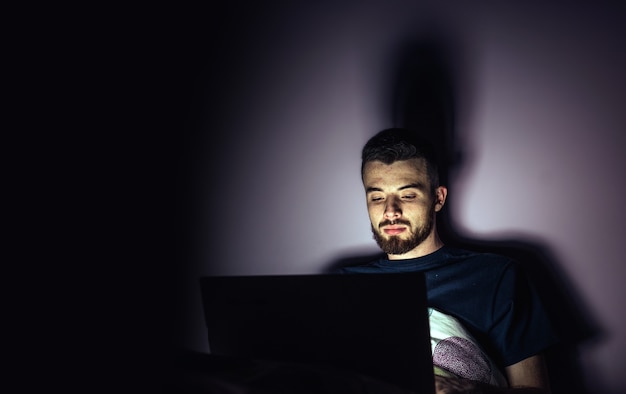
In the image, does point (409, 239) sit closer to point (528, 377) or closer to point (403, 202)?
point (403, 202)

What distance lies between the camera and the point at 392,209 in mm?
1343

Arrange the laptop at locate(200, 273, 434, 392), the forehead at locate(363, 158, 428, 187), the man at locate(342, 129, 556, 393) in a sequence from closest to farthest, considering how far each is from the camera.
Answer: the laptop at locate(200, 273, 434, 392) < the man at locate(342, 129, 556, 393) < the forehead at locate(363, 158, 428, 187)

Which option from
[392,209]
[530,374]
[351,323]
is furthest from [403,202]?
[351,323]

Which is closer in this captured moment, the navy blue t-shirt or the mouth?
the navy blue t-shirt

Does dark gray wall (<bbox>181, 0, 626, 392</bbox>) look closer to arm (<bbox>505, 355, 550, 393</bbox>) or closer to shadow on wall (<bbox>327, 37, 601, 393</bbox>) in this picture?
shadow on wall (<bbox>327, 37, 601, 393</bbox>)

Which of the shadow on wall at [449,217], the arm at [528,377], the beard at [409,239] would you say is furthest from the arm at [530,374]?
the beard at [409,239]

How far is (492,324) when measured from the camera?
1209 mm

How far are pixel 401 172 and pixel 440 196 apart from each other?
16 centimetres

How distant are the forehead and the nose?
48 mm

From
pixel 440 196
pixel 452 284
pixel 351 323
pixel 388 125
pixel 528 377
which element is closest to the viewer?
pixel 351 323

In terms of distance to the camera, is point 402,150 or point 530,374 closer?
point 530,374

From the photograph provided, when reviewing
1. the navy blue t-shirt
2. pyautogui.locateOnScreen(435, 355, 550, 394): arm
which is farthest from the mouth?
pyautogui.locateOnScreen(435, 355, 550, 394): arm

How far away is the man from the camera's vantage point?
1.08 m

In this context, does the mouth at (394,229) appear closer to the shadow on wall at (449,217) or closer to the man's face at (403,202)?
the man's face at (403,202)
